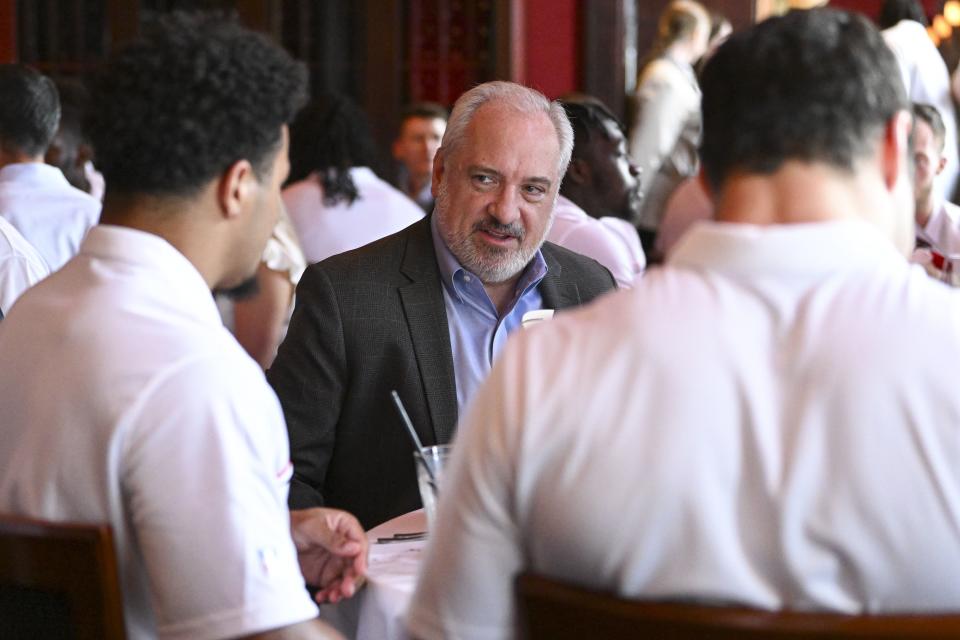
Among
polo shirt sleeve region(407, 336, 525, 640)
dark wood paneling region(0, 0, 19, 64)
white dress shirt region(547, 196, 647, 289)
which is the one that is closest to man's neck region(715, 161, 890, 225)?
polo shirt sleeve region(407, 336, 525, 640)

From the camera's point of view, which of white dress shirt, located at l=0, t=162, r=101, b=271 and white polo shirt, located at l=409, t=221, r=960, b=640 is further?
white dress shirt, located at l=0, t=162, r=101, b=271

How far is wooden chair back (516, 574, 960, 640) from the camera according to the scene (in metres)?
1.07

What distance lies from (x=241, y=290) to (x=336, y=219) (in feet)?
10.8

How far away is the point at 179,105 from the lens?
5.09 feet

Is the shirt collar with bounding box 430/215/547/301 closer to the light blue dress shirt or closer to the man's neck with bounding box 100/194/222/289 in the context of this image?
the light blue dress shirt

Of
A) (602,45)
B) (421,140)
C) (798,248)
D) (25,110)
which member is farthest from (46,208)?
(602,45)

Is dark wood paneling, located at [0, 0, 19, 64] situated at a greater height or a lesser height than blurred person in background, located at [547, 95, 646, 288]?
greater

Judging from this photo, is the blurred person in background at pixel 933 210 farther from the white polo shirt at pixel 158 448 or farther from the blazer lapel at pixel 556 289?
the white polo shirt at pixel 158 448

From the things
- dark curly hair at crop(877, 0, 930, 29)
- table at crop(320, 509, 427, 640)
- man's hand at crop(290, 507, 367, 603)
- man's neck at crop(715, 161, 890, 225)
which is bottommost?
table at crop(320, 509, 427, 640)

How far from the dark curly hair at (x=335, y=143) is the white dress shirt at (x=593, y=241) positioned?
1393 millimetres

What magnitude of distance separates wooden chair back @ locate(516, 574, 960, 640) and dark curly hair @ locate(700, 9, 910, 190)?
1.37 ft

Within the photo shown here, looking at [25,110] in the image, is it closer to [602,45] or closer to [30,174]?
[30,174]

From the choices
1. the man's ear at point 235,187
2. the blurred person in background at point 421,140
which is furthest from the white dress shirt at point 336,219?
the man's ear at point 235,187

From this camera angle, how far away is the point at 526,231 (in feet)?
9.32
